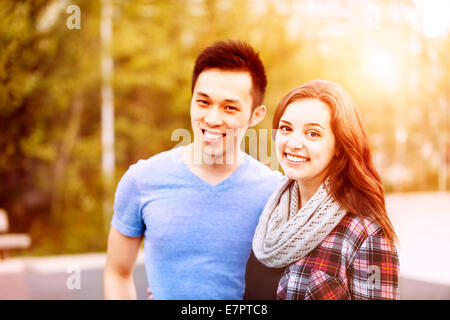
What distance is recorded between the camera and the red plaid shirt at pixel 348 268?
1.22 metres

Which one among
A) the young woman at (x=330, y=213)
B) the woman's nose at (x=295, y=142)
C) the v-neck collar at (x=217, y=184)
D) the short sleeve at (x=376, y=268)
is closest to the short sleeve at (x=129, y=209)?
the v-neck collar at (x=217, y=184)

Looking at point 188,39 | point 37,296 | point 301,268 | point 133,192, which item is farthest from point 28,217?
point 301,268

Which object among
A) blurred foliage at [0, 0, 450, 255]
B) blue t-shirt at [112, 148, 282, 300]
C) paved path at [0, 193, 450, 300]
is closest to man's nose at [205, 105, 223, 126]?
blue t-shirt at [112, 148, 282, 300]

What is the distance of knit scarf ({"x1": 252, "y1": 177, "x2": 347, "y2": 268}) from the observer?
4.18 feet

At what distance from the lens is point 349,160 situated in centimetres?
132

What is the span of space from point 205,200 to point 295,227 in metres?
0.45

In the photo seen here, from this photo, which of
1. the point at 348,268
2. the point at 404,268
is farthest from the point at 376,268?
the point at 404,268

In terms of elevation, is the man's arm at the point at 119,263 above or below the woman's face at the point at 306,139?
below

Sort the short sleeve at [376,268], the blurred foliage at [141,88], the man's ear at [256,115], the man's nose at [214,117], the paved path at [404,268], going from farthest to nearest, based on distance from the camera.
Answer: the paved path at [404,268] < the blurred foliage at [141,88] < the man's ear at [256,115] < the man's nose at [214,117] < the short sleeve at [376,268]

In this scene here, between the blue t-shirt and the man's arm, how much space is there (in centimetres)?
5

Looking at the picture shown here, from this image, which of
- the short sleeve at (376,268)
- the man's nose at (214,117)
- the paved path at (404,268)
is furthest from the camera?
the paved path at (404,268)

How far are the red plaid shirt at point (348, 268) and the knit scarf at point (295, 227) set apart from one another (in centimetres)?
3

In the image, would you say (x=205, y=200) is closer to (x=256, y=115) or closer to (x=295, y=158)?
(x=256, y=115)

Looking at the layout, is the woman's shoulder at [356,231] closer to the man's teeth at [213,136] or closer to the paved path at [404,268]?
the man's teeth at [213,136]
